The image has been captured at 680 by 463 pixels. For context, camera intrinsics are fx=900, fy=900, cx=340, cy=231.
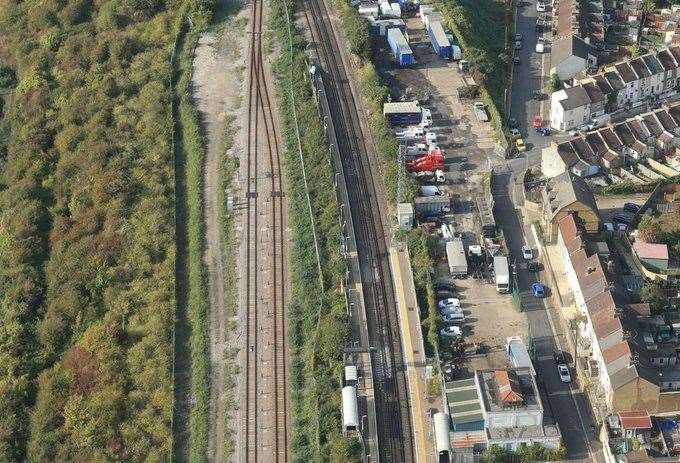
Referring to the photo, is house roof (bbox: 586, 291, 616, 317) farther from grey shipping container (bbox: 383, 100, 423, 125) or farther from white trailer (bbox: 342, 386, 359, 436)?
grey shipping container (bbox: 383, 100, 423, 125)

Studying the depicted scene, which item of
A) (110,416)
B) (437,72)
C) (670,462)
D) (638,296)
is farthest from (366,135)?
(670,462)

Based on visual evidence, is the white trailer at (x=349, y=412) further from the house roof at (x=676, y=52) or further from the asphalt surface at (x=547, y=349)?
the house roof at (x=676, y=52)

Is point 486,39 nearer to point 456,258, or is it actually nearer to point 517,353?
point 456,258

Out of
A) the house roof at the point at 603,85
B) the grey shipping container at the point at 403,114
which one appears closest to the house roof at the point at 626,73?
the house roof at the point at 603,85

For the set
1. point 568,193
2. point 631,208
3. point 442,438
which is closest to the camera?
point 442,438

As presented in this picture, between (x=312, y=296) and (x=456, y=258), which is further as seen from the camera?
(x=456, y=258)

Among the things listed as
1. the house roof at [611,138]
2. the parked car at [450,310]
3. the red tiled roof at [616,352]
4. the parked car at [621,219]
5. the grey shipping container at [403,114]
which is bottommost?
the parked car at [621,219]

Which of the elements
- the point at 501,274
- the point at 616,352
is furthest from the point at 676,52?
the point at 616,352
